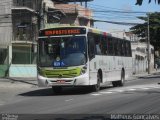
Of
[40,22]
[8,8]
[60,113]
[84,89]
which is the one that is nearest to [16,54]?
[8,8]

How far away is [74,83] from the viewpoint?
86.1ft

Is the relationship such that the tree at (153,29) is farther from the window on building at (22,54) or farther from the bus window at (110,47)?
the bus window at (110,47)

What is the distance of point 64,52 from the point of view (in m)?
26.4

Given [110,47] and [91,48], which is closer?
[91,48]

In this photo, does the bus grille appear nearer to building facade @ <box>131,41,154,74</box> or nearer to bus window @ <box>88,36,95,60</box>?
bus window @ <box>88,36,95,60</box>

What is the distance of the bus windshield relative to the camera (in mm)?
26328

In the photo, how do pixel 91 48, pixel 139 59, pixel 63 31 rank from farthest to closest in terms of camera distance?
pixel 139 59, pixel 91 48, pixel 63 31

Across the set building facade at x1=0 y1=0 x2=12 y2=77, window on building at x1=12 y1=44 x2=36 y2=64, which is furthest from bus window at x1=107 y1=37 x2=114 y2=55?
building facade at x1=0 y1=0 x2=12 y2=77

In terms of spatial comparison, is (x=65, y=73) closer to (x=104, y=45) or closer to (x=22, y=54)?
(x=104, y=45)

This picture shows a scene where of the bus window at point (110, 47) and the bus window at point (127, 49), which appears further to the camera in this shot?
the bus window at point (127, 49)

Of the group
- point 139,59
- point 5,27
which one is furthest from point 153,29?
point 5,27

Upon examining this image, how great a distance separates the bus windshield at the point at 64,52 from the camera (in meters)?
26.3

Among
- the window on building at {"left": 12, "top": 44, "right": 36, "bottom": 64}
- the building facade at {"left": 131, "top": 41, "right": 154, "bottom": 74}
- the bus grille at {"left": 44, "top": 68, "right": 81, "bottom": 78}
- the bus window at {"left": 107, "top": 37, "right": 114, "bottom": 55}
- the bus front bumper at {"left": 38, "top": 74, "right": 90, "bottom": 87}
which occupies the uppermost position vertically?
the bus window at {"left": 107, "top": 37, "right": 114, "bottom": 55}

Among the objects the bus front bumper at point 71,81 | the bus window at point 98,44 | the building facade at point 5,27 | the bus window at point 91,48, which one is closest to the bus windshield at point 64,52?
the bus window at point 91,48
